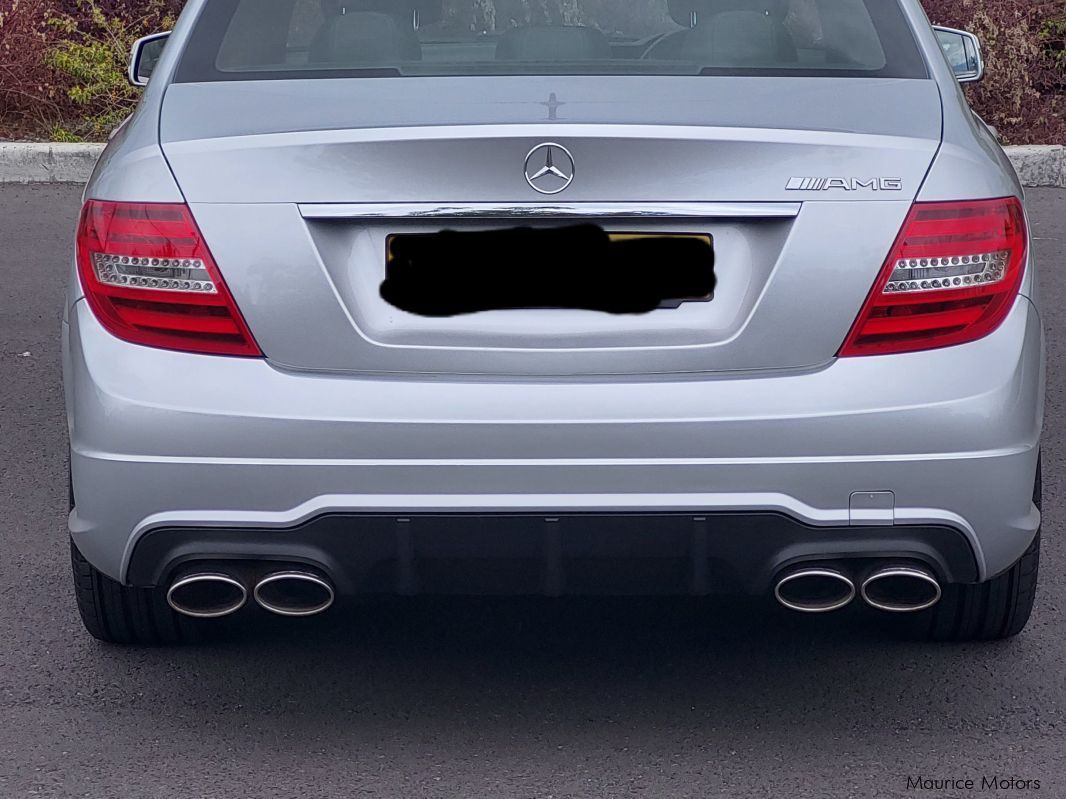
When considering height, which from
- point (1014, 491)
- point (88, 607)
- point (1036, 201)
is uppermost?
point (1014, 491)

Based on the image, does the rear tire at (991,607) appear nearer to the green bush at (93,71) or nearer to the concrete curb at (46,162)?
the concrete curb at (46,162)

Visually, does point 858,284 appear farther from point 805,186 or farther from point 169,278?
point 169,278

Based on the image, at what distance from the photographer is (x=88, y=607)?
3.40 m

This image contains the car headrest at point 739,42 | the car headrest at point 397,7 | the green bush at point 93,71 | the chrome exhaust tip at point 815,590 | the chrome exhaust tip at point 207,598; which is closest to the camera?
A: the chrome exhaust tip at point 815,590

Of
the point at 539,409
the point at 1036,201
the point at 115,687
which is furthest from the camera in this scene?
the point at 1036,201

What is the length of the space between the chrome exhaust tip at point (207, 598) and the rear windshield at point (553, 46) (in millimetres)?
966

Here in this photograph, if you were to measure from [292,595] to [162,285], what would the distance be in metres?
0.62

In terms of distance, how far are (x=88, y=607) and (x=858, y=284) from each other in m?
1.75

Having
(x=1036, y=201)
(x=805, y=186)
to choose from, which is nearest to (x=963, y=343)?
(x=805, y=186)

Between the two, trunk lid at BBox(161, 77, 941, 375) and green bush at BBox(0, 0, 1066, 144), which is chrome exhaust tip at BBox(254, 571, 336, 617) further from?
green bush at BBox(0, 0, 1066, 144)

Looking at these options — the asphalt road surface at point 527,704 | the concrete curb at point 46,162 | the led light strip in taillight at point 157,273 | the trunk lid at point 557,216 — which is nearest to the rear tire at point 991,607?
the asphalt road surface at point 527,704

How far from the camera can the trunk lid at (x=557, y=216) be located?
270 cm

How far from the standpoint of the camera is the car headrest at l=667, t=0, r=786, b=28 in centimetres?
359

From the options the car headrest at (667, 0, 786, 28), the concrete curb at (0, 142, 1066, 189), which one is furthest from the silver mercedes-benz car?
the concrete curb at (0, 142, 1066, 189)
